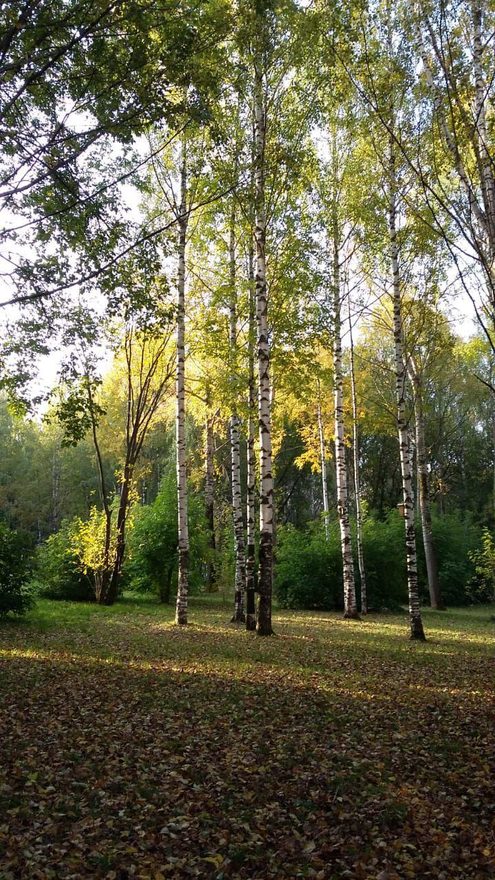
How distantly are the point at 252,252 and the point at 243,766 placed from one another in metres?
11.8

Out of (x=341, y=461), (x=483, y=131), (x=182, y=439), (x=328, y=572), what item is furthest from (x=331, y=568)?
(x=483, y=131)

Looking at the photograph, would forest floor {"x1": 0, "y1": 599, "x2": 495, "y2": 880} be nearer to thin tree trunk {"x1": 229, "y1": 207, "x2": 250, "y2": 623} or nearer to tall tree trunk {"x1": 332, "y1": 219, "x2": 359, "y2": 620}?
thin tree trunk {"x1": 229, "y1": 207, "x2": 250, "y2": 623}

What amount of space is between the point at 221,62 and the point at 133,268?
3582 millimetres

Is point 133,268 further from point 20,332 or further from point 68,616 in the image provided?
point 68,616

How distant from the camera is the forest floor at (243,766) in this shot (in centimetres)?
357

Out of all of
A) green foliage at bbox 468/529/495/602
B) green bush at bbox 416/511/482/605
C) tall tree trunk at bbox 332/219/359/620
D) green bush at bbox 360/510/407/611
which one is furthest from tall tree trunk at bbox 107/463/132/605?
green bush at bbox 416/511/482/605

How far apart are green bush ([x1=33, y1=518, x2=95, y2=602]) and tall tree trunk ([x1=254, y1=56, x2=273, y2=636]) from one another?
9.66 meters

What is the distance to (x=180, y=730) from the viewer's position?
18.5 feet

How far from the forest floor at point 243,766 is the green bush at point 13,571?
10.2 feet

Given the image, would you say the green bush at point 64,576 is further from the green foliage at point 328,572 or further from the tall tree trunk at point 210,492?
the green foliage at point 328,572

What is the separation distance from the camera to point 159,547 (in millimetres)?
19656

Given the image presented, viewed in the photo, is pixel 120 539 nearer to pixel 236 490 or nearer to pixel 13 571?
pixel 236 490

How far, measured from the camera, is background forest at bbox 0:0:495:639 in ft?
21.6

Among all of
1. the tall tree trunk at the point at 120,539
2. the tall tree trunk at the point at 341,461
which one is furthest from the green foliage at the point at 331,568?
the tall tree trunk at the point at 120,539
